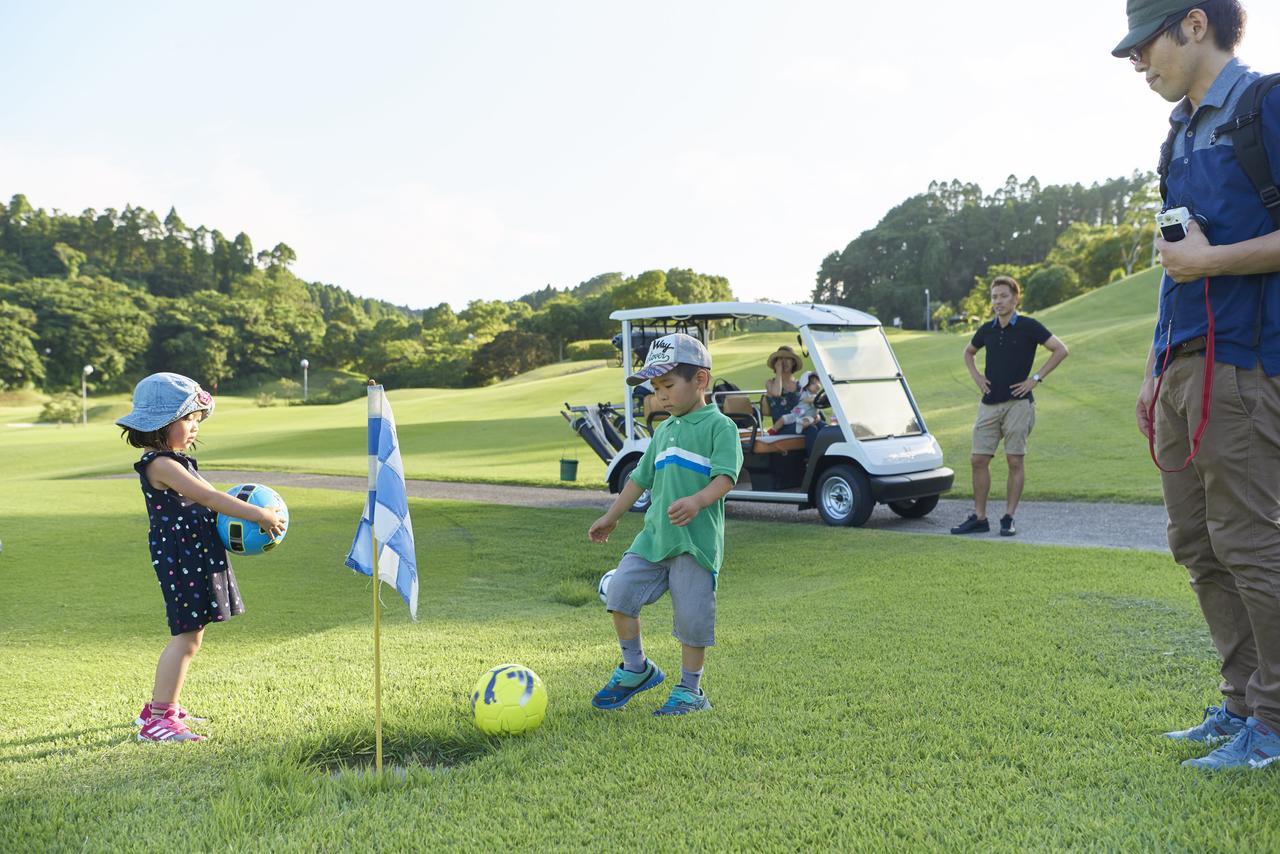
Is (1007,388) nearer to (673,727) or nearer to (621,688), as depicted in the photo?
(621,688)

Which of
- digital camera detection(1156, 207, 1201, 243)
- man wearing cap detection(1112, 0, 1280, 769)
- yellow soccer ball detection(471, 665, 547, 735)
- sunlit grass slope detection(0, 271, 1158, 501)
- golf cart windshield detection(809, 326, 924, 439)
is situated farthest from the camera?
sunlit grass slope detection(0, 271, 1158, 501)

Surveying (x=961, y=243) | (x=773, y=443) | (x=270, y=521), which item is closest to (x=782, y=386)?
(x=773, y=443)

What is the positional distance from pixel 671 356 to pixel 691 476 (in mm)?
478

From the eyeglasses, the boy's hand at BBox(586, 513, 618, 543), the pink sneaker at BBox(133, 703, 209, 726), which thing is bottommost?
the pink sneaker at BBox(133, 703, 209, 726)

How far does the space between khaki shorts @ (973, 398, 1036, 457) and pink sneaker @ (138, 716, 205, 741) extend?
20.9ft

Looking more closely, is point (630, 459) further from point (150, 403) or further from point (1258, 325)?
point (1258, 325)

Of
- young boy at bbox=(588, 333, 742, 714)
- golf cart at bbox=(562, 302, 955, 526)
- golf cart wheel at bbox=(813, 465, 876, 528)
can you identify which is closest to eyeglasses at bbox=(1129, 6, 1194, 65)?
young boy at bbox=(588, 333, 742, 714)

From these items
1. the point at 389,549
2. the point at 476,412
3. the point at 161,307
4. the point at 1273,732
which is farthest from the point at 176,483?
the point at 161,307

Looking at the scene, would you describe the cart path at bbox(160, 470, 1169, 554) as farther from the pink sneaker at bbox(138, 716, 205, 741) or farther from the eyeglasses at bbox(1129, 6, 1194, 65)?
the pink sneaker at bbox(138, 716, 205, 741)

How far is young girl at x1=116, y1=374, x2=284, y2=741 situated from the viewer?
3.51 metres

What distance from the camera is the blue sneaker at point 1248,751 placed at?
259 cm

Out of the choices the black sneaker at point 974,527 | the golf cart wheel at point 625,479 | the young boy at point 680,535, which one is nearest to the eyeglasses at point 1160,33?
the young boy at point 680,535

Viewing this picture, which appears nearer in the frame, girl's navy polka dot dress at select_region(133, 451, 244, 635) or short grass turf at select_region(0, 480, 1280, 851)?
short grass turf at select_region(0, 480, 1280, 851)

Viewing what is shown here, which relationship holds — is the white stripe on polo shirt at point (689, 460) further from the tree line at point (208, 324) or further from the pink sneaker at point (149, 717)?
the tree line at point (208, 324)
